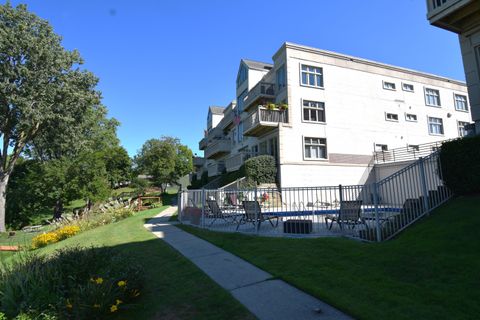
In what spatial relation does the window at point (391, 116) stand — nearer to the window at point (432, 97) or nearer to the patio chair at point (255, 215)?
the window at point (432, 97)

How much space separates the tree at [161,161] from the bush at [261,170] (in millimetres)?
23772

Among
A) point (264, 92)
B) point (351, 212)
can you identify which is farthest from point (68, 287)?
point (264, 92)

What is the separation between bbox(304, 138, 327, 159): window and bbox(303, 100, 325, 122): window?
172 cm

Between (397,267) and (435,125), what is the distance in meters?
28.3

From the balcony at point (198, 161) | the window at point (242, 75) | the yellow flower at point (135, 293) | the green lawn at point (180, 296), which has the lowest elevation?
the green lawn at point (180, 296)

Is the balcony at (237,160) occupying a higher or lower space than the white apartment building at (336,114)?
lower

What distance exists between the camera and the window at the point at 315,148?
72.1 feet

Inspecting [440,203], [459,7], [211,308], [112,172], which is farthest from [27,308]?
[112,172]

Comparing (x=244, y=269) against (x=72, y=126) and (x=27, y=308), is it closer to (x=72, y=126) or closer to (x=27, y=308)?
(x=27, y=308)

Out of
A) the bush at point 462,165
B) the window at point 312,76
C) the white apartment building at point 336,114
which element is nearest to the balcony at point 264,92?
the white apartment building at point 336,114

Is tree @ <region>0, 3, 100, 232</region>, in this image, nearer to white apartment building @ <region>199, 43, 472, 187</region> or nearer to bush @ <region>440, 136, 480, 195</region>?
white apartment building @ <region>199, 43, 472, 187</region>

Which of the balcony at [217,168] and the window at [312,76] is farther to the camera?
the balcony at [217,168]

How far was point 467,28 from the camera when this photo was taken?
1062 centimetres

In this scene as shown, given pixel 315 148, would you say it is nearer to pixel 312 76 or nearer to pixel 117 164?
pixel 312 76
